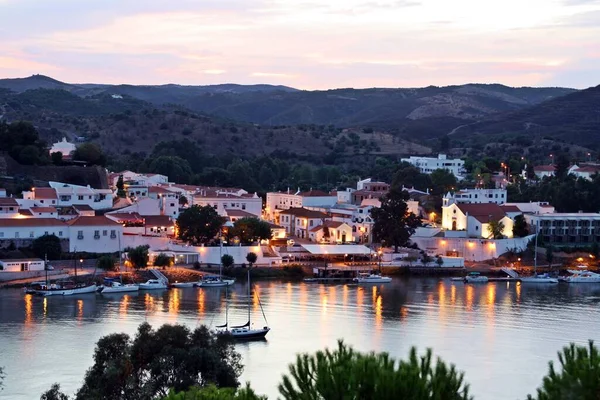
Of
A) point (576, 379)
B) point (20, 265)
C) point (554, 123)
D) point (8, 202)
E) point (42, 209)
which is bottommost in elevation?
point (20, 265)

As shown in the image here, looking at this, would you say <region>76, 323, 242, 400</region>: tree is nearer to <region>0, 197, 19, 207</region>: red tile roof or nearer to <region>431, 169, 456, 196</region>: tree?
<region>0, 197, 19, 207</region>: red tile roof

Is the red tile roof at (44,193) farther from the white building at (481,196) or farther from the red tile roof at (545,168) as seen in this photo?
the red tile roof at (545,168)

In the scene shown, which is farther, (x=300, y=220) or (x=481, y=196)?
(x=481, y=196)

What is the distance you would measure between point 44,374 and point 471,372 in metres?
5.30

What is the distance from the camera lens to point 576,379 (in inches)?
225

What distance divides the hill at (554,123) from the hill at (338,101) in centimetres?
1409

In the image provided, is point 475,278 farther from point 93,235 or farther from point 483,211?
point 93,235

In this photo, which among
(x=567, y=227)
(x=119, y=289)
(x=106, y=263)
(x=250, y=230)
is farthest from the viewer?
(x=567, y=227)

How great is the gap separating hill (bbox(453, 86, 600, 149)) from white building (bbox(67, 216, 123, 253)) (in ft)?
124

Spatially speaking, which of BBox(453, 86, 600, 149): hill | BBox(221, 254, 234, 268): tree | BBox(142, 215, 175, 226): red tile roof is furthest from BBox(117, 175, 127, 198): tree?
BBox(453, 86, 600, 149): hill

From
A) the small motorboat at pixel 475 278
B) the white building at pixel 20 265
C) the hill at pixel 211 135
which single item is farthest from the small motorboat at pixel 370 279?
the hill at pixel 211 135

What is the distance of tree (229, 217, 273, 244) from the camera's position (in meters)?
25.3

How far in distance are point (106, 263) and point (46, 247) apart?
1317 millimetres

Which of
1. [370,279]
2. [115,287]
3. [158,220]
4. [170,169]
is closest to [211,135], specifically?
[170,169]
